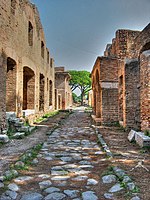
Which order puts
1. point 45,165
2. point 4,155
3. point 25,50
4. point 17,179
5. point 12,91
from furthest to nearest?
point 25,50
point 12,91
point 4,155
point 45,165
point 17,179

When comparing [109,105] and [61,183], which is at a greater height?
[109,105]

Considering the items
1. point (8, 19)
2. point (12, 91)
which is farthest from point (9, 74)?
point (8, 19)

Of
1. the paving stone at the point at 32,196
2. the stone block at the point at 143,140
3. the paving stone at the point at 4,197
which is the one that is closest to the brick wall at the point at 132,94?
the stone block at the point at 143,140

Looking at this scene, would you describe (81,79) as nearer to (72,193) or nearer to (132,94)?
(132,94)

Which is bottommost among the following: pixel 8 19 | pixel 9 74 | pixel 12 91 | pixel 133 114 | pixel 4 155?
pixel 4 155

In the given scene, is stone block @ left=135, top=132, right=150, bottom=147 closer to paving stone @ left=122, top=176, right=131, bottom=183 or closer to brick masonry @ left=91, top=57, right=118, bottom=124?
paving stone @ left=122, top=176, right=131, bottom=183

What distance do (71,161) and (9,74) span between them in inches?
263

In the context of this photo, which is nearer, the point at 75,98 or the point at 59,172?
the point at 59,172

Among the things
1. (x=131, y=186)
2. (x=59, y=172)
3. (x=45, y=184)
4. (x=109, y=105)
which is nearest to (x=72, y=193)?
(x=45, y=184)

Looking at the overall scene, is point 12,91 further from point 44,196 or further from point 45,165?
point 44,196

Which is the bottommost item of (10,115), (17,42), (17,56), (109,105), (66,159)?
(66,159)

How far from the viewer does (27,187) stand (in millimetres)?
3492

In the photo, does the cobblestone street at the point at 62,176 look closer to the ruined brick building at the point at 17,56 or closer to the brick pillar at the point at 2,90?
the brick pillar at the point at 2,90

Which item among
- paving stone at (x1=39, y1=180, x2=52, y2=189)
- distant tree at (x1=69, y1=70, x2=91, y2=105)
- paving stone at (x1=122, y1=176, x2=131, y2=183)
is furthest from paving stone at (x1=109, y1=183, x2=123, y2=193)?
distant tree at (x1=69, y1=70, x2=91, y2=105)
